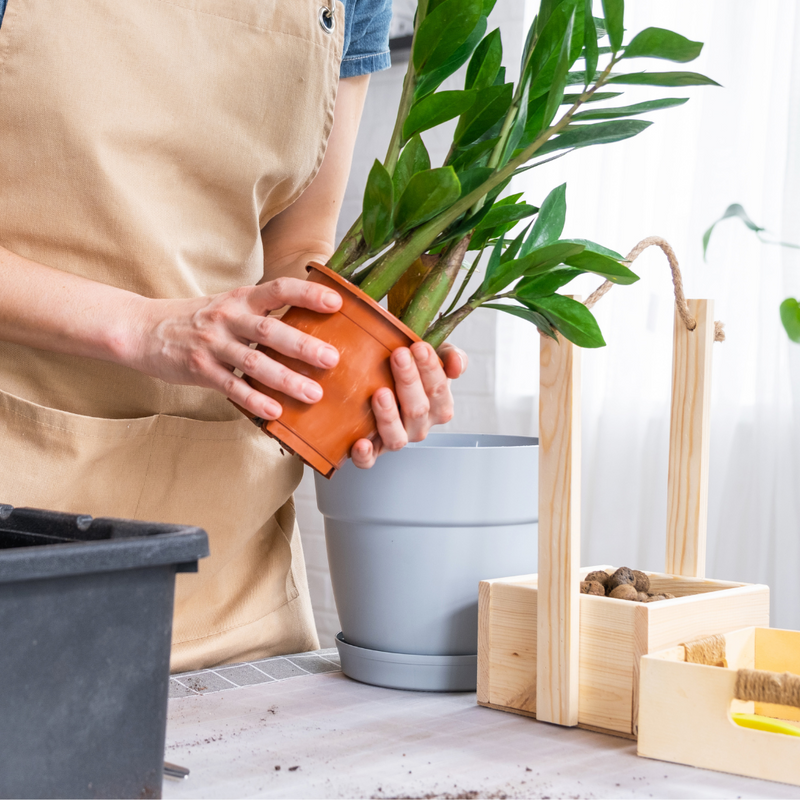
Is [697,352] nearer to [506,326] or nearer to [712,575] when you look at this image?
[712,575]

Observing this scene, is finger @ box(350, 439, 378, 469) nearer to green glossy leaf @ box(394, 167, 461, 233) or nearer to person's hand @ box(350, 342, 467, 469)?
person's hand @ box(350, 342, 467, 469)

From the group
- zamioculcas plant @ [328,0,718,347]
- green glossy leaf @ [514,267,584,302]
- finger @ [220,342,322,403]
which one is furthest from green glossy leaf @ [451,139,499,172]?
finger @ [220,342,322,403]

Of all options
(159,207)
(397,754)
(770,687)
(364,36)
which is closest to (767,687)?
(770,687)

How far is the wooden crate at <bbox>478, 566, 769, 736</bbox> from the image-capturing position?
2.08 ft

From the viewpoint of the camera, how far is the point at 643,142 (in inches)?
62.4

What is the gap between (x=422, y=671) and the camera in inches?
29.4

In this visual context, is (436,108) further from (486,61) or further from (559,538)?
(559,538)

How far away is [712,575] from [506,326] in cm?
66

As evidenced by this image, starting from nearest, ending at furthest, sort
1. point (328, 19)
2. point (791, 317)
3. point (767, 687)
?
point (767, 687) < point (328, 19) < point (791, 317)

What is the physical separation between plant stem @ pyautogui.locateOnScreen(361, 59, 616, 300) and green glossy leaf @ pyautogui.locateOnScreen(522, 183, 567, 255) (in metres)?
0.05

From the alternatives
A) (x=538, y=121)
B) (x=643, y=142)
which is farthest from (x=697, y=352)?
(x=643, y=142)

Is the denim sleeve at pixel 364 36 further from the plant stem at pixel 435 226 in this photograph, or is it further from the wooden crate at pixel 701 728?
the wooden crate at pixel 701 728

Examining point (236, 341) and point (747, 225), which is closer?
point (236, 341)

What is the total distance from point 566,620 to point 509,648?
68 mm
